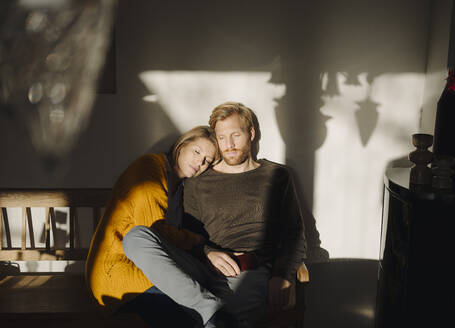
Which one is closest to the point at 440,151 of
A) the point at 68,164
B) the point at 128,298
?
the point at 128,298

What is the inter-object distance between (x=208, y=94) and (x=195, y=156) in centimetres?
42

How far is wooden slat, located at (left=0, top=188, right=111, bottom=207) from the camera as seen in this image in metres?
2.19

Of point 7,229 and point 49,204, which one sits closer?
point 49,204

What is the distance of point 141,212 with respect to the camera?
1829 millimetres

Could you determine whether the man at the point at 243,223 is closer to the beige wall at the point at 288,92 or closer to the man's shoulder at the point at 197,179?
the man's shoulder at the point at 197,179

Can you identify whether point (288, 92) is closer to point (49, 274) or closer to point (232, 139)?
point (232, 139)

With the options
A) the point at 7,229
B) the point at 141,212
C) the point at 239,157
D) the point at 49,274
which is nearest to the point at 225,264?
the point at 141,212

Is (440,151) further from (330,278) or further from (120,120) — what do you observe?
(120,120)

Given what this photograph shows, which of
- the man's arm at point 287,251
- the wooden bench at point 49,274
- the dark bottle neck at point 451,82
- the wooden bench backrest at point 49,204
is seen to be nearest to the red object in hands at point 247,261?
the man's arm at point 287,251

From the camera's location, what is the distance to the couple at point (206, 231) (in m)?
1.62

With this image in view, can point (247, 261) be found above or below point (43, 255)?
above

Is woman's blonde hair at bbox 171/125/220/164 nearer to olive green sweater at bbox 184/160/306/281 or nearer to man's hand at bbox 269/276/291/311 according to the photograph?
olive green sweater at bbox 184/160/306/281

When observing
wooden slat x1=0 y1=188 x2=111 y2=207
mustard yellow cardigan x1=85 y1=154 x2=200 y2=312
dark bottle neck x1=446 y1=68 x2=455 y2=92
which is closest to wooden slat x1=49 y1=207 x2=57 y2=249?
wooden slat x1=0 y1=188 x2=111 y2=207

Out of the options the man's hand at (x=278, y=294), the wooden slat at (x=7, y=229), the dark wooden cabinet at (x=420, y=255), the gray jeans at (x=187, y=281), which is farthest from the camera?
the wooden slat at (x=7, y=229)
